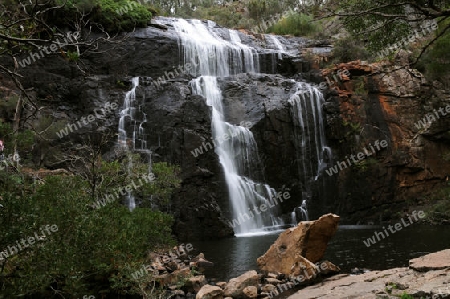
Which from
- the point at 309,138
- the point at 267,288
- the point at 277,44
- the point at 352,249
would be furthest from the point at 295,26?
the point at 267,288

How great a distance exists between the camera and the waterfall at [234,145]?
21.8 m

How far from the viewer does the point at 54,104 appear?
79.7 ft

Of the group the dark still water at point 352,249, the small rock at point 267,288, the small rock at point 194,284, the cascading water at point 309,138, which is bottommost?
the dark still water at point 352,249

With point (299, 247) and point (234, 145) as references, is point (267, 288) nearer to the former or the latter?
point (299, 247)

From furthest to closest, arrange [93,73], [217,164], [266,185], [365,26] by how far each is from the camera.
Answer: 1. [93,73]
2. [266,185]
3. [217,164]
4. [365,26]

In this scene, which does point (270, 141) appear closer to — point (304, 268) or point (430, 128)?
point (430, 128)

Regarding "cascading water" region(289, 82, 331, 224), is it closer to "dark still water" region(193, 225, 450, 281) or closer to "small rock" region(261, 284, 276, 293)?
"dark still water" region(193, 225, 450, 281)

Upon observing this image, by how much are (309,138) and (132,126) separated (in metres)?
11.5

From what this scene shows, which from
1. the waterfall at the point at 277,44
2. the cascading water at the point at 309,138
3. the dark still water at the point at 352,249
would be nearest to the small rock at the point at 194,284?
the dark still water at the point at 352,249

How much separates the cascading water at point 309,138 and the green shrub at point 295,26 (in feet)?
44.4

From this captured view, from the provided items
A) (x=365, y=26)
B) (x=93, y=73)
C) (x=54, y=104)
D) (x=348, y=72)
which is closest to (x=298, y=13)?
(x=348, y=72)

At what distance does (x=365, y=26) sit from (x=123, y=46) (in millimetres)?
21166

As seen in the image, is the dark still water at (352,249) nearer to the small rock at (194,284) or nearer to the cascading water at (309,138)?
the small rock at (194,284)

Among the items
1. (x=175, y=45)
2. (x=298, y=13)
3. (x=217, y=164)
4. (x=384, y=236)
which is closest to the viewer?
(x=384, y=236)
